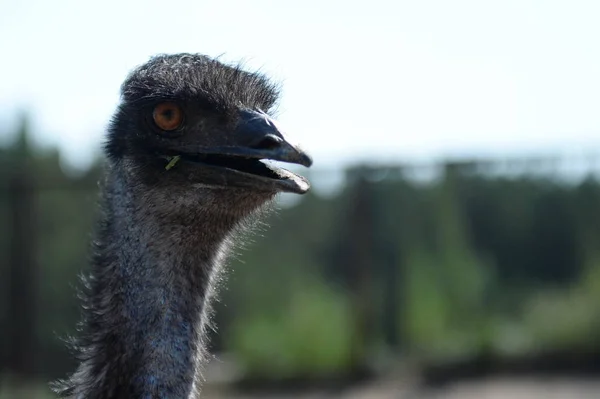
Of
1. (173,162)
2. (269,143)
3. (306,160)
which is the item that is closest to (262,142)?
(269,143)

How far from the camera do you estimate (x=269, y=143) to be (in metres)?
2.46

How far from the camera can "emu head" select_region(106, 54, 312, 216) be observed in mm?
2482

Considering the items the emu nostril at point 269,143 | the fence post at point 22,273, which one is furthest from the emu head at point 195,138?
the fence post at point 22,273

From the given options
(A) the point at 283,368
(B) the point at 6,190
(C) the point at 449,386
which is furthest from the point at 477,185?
(B) the point at 6,190

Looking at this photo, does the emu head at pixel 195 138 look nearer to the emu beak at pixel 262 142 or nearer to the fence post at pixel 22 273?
the emu beak at pixel 262 142

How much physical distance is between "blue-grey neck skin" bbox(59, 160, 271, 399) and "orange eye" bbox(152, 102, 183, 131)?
16 cm

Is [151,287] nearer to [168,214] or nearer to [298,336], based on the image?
[168,214]

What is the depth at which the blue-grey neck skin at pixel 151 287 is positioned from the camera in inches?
93.8

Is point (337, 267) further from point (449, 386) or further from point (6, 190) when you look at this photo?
point (6, 190)

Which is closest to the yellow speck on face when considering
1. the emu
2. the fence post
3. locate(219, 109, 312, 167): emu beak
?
the emu

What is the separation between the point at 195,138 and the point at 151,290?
43 centimetres

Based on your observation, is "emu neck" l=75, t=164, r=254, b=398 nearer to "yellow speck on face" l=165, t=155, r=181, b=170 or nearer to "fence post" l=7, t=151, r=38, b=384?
"yellow speck on face" l=165, t=155, r=181, b=170

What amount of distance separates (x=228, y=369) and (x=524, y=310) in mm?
2467

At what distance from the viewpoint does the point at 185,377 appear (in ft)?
8.01
